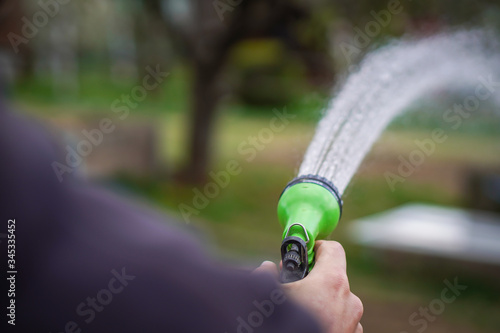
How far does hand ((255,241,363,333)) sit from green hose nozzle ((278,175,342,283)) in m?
0.05

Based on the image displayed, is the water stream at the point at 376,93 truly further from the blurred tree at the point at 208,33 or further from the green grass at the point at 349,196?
the blurred tree at the point at 208,33

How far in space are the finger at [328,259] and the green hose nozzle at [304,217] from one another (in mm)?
25

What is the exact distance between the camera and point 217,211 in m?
9.34

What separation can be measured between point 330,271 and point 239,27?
809 centimetres

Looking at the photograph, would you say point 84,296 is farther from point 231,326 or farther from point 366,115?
point 366,115

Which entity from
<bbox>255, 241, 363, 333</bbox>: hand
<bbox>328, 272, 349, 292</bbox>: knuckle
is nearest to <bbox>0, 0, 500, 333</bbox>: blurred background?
<bbox>255, 241, 363, 333</bbox>: hand

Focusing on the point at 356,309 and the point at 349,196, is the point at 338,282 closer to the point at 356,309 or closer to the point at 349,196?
the point at 356,309

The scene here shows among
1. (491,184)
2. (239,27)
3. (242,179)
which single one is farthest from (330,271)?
(242,179)

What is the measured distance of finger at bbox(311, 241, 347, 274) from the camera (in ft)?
4.67

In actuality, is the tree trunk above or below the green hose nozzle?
above

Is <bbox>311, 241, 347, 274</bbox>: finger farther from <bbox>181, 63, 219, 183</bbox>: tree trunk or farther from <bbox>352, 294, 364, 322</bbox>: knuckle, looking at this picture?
<bbox>181, 63, 219, 183</bbox>: tree trunk

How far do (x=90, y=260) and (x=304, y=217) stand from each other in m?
0.89

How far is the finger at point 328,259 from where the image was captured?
4.67 feet

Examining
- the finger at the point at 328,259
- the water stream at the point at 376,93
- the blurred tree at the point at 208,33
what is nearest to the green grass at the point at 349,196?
the water stream at the point at 376,93
